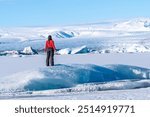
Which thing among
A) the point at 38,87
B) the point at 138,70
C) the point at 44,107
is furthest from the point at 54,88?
the point at 44,107

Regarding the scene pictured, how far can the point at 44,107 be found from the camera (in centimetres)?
903

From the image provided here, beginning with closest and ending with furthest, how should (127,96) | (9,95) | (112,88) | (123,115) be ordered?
1. (123,115)
2. (127,96)
3. (9,95)
4. (112,88)

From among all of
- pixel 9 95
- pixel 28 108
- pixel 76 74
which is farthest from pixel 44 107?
pixel 76 74

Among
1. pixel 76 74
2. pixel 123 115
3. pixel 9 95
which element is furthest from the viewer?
pixel 76 74

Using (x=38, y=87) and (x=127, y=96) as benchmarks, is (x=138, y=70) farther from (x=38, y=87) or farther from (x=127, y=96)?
(x=127, y=96)

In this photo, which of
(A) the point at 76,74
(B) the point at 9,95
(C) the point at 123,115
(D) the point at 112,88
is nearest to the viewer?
(C) the point at 123,115

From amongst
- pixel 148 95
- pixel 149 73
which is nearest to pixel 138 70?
pixel 149 73

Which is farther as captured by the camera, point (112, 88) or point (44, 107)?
point (112, 88)

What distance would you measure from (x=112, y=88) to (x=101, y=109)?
8.30m

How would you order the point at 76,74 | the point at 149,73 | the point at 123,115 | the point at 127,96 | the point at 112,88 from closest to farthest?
the point at 123,115
the point at 127,96
the point at 112,88
the point at 76,74
the point at 149,73

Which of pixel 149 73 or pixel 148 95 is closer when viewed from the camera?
pixel 148 95

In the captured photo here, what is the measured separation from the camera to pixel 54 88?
17.2 meters

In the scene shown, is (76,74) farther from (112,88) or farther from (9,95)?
(9,95)

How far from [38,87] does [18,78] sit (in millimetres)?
931
